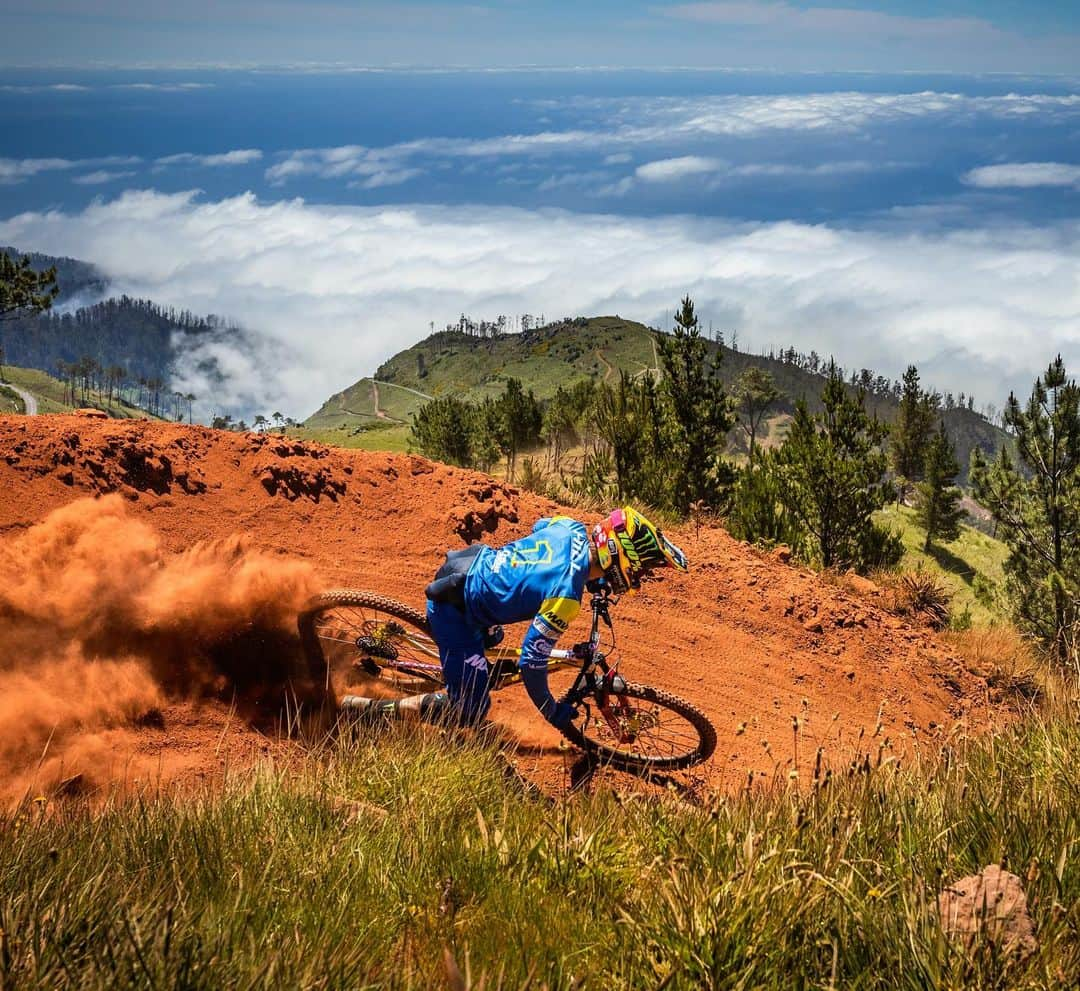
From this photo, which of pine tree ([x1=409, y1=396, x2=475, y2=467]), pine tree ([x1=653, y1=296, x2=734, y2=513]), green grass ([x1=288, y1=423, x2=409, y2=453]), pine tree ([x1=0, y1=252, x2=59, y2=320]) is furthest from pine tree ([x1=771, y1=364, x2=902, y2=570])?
green grass ([x1=288, y1=423, x2=409, y2=453])

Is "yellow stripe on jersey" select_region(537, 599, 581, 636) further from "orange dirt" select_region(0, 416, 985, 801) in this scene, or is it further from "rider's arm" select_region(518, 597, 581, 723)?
"orange dirt" select_region(0, 416, 985, 801)

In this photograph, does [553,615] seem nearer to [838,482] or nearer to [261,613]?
[261,613]

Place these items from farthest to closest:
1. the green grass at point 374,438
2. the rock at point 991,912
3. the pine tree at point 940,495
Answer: the green grass at point 374,438 → the pine tree at point 940,495 → the rock at point 991,912

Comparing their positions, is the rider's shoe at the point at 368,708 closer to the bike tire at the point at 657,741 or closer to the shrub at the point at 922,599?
the bike tire at the point at 657,741

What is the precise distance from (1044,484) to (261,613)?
1070 inches

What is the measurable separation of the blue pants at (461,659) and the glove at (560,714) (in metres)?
0.51

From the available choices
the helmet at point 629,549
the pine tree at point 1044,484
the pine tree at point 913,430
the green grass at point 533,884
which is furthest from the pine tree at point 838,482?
the pine tree at point 913,430

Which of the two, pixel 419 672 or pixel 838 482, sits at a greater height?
pixel 419 672

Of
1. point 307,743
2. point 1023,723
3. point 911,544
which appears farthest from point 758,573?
point 911,544

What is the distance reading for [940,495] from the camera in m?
66.9

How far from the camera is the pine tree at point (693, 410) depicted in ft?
114

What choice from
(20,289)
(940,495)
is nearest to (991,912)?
(20,289)

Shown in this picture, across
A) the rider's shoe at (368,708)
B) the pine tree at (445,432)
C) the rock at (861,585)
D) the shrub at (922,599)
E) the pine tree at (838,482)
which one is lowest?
the pine tree at (445,432)

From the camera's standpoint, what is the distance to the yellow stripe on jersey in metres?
6.07
